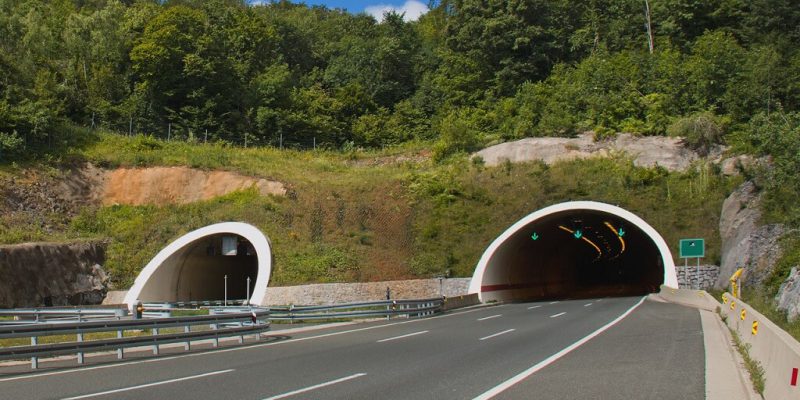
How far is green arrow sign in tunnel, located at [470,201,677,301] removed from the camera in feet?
116

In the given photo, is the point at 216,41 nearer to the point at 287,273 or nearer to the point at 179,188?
the point at 179,188

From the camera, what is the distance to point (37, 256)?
33.8 m

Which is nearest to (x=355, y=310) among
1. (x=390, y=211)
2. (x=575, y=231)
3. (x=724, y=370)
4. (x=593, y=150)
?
(x=390, y=211)

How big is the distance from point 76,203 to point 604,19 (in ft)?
177

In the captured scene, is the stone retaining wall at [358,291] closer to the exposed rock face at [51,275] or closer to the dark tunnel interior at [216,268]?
the dark tunnel interior at [216,268]

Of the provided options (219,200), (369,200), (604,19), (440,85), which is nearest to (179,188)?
(219,200)

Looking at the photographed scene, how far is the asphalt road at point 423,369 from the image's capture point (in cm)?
955

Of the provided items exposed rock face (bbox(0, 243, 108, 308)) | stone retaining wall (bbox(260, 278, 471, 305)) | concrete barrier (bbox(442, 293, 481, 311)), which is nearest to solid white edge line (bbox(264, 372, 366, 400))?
concrete barrier (bbox(442, 293, 481, 311))

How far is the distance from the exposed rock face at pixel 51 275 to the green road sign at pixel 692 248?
2841 centimetres

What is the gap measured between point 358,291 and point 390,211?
9979 mm

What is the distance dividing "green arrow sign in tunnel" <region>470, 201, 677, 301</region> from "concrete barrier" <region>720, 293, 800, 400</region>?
73.3 ft

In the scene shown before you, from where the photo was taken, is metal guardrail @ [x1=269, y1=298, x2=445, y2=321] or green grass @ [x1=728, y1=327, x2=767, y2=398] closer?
green grass @ [x1=728, y1=327, x2=767, y2=398]

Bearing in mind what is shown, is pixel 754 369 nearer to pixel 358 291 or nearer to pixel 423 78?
pixel 358 291

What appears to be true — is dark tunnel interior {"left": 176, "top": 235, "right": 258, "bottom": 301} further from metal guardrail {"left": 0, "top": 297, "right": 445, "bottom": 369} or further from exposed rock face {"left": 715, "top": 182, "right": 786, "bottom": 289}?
exposed rock face {"left": 715, "top": 182, "right": 786, "bottom": 289}
